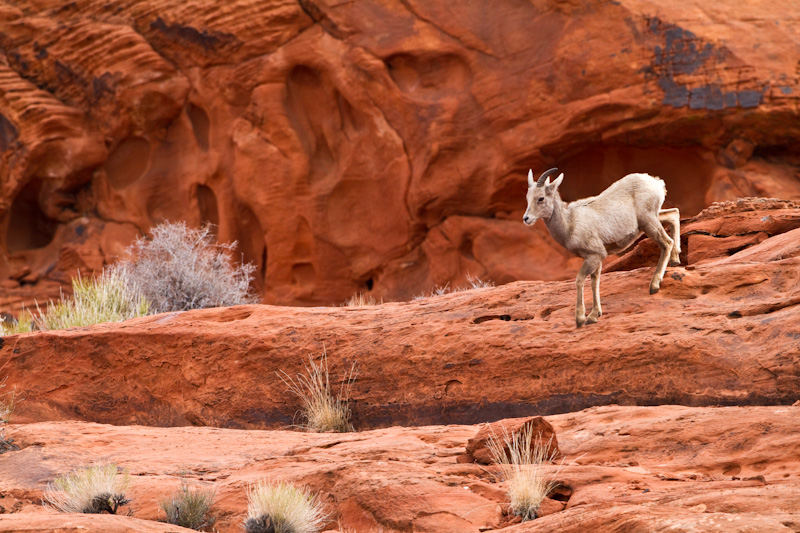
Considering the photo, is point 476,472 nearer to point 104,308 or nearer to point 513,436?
point 513,436

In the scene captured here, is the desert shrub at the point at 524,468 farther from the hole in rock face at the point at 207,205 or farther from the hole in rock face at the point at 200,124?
the hole in rock face at the point at 200,124

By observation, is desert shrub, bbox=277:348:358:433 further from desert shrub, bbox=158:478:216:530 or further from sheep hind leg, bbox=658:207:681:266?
sheep hind leg, bbox=658:207:681:266

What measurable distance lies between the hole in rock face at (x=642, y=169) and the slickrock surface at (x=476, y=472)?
32.1 ft

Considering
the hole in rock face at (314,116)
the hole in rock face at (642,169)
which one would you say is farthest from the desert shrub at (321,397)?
the hole in rock face at (314,116)

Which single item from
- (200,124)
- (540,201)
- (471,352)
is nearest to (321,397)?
(471,352)

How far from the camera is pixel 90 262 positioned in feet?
62.3

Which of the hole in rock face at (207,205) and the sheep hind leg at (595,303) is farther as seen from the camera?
the hole in rock face at (207,205)

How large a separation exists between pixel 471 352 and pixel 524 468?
2.37 meters

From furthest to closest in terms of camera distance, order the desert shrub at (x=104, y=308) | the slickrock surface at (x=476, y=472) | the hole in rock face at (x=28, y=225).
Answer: the hole in rock face at (x=28, y=225), the desert shrub at (x=104, y=308), the slickrock surface at (x=476, y=472)

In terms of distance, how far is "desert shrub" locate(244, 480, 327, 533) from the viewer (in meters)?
5.25

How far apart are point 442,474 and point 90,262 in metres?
14.8

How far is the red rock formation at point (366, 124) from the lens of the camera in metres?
14.9

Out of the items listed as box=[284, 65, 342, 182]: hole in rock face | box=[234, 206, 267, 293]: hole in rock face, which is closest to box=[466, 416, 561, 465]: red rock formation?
box=[284, 65, 342, 182]: hole in rock face

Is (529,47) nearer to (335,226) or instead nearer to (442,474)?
(335,226)
